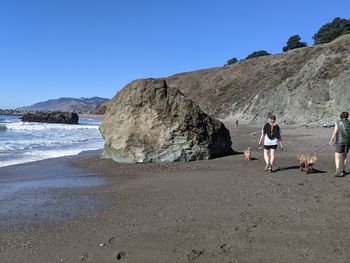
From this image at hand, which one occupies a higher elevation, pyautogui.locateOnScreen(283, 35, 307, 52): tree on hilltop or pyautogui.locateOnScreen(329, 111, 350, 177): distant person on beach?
pyautogui.locateOnScreen(283, 35, 307, 52): tree on hilltop

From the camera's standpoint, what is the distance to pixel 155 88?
1579cm

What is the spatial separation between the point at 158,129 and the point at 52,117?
258 ft

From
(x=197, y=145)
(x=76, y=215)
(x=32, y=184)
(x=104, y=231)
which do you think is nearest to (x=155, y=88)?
(x=197, y=145)

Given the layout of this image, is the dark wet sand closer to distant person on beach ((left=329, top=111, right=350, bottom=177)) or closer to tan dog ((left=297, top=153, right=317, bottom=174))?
tan dog ((left=297, top=153, right=317, bottom=174))

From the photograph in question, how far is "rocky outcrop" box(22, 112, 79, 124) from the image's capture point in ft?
285

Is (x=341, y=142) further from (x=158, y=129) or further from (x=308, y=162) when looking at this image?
(x=158, y=129)

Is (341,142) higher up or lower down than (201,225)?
higher up

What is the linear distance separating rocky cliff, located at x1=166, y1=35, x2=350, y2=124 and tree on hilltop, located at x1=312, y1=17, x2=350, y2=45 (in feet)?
41.8

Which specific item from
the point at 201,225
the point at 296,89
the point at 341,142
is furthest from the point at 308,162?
the point at 296,89

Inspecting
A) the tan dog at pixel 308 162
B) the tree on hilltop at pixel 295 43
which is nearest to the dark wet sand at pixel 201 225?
the tan dog at pixel 308 162

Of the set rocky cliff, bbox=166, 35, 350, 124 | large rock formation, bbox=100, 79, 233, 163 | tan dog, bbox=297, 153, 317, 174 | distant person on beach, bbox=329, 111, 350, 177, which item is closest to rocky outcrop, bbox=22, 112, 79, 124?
rocky cliff, bbox=166, 35, 350, 124

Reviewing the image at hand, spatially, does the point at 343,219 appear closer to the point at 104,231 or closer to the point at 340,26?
the point at 104,231

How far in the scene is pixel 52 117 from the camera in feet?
294

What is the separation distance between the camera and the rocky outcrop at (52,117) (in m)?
86.9
